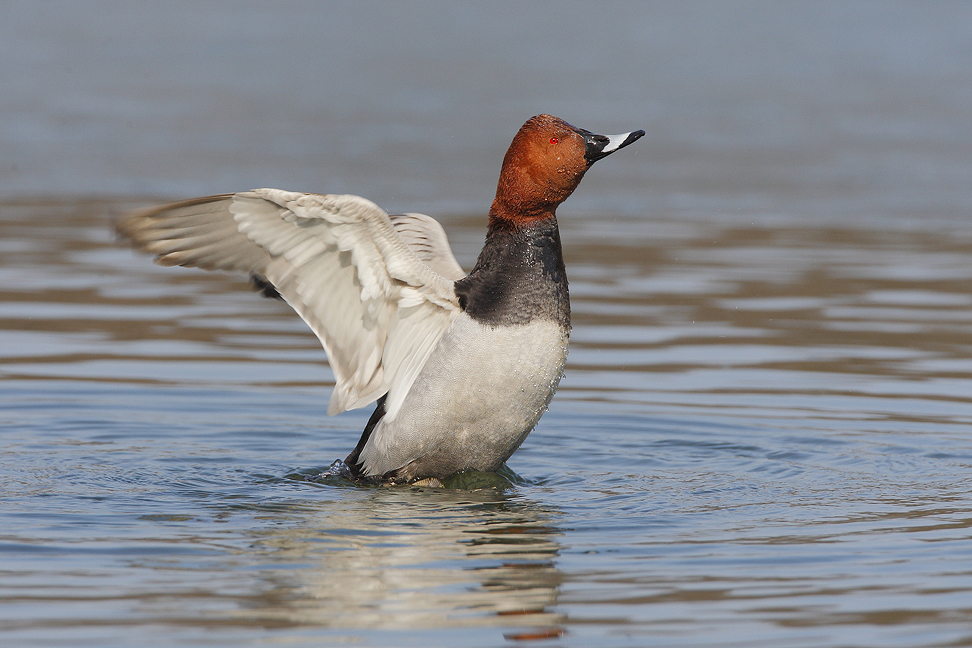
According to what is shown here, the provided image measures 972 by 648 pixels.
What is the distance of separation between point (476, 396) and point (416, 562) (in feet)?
3.61

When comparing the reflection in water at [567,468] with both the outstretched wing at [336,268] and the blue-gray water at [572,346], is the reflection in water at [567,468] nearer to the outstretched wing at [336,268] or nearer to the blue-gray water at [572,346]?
the blue-gray water at [572,346]

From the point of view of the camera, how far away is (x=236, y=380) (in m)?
8.23

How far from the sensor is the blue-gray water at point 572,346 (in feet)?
14.9

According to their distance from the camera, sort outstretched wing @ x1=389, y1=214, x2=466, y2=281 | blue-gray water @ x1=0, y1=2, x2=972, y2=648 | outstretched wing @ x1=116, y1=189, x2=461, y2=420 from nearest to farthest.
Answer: blue-gray water @ x1=0, y1=2, x2=972, y2=648 → outstretched wing @ x1=116, y1=189, x2=461, y2=420 → outstretched wing @ x1=389, y1=214, x2=466, y2=281

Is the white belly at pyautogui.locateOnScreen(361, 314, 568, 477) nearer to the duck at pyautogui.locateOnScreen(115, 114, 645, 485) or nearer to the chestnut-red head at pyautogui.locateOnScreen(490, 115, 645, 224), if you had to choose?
the duck at pyautogui.locateOnScreen(115, 114, 645, 485)

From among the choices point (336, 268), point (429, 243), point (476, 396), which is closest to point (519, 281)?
point (476, 396)

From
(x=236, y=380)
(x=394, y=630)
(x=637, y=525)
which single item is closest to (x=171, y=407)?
(x=236, y=380)

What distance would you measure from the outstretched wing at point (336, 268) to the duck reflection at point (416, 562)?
563mm

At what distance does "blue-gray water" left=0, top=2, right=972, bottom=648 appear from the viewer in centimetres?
454

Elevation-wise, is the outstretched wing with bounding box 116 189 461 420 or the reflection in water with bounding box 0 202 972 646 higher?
the outstretched wing with bounding box 116 189 461 420

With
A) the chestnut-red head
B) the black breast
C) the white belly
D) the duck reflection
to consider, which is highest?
the chestnut-red head

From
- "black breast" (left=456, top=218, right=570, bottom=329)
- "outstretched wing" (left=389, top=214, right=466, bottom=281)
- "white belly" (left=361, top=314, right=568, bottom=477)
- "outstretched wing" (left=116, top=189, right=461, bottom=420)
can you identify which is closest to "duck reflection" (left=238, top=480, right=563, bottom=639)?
"white belly" (left=361, top=314, right=568, bottom=477)

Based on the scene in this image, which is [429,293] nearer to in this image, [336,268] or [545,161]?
[336,268]

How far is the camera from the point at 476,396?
582 cm
